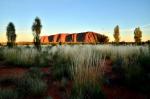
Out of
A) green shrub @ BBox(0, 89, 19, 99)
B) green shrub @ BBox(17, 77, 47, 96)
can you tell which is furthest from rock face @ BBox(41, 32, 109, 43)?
green shrub @ BBox(0, 89, 19, 99)

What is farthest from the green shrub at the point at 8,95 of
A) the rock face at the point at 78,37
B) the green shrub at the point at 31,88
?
the rock face at the point at 78,37

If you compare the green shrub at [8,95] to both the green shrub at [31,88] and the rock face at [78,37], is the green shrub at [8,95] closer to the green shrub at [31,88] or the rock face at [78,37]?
the green shrub at [31,88]

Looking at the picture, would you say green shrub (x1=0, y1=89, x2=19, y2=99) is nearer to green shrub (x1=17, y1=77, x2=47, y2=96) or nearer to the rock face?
green shrub (x1=17, y1=77, x2=47, y2=96)

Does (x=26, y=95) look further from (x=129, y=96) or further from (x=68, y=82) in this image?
(x=129, y=96)

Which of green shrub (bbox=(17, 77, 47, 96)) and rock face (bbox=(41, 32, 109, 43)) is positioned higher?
rock face (bbox=(41, 32, 109, 43))

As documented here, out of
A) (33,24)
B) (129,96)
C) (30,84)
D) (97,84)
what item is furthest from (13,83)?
(33,24)

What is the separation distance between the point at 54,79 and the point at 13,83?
1.13 metres

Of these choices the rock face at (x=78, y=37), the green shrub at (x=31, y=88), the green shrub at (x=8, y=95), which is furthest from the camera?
the rock face at (x=78, y=37)

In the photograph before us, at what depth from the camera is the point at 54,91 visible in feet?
16.7

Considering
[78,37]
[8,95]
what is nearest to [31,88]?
[8,95]

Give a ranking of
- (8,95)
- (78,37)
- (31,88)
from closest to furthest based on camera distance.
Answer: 1. (8,95)
2. (31,88)
3. (78,37)

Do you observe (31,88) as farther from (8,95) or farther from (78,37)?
(78,37)

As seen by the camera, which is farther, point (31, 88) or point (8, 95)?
point (31, 88)

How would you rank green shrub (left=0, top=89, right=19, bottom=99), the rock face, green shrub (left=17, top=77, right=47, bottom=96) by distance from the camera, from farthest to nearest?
the rock face, green shrub (left=17, top=77, right=47, bottom=96), green shrub (left=0, top=89, right=19, bottom=99)
